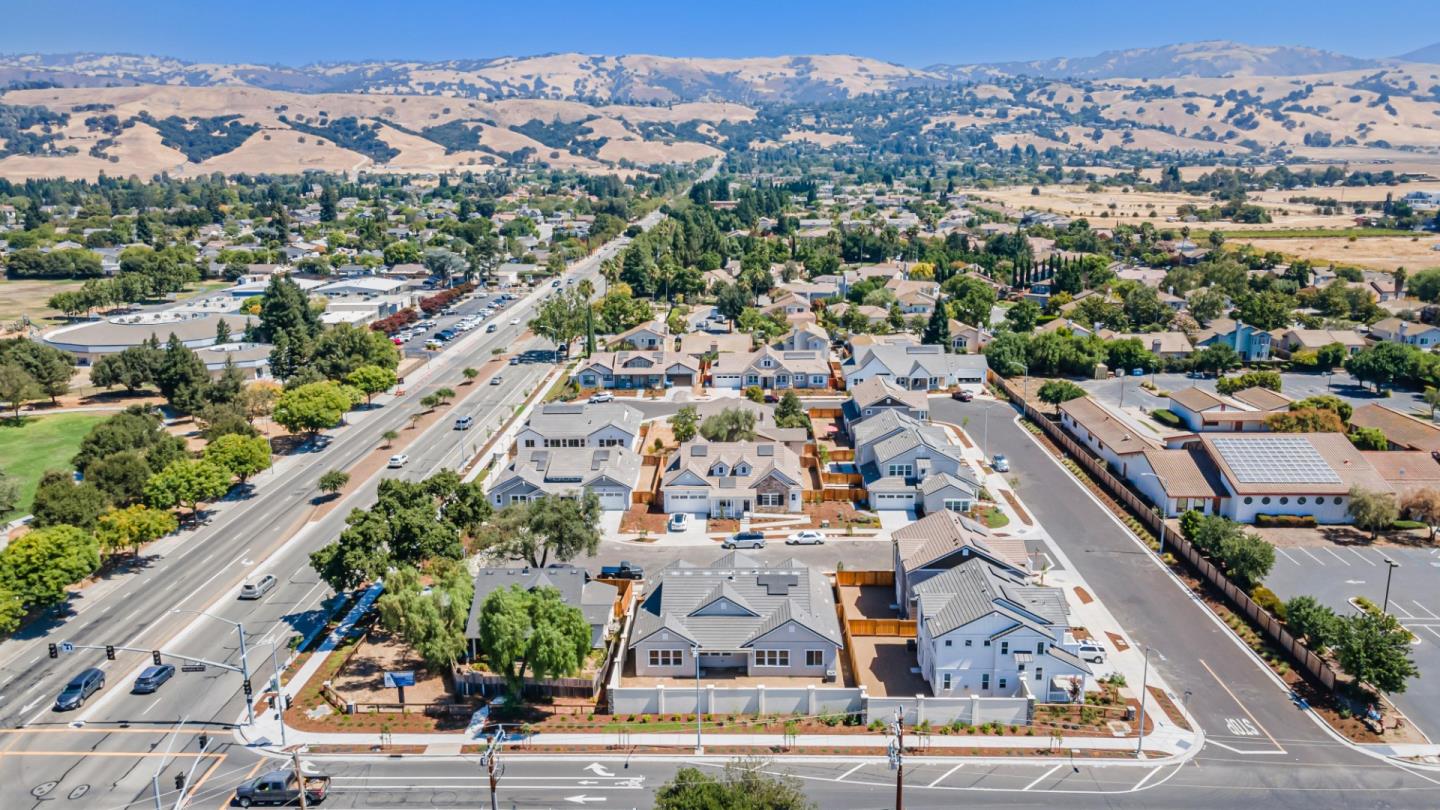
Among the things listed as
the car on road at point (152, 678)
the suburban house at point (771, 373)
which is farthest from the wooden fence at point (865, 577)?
the suburban house at point (771, 373)

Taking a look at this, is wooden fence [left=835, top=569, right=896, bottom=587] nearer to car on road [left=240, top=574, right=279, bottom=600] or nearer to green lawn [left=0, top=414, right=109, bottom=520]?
car on road [left=240, top=574, right=279, bottom=600]

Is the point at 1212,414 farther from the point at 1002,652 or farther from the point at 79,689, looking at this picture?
the point at 79,689

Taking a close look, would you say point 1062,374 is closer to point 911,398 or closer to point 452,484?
point 911,398

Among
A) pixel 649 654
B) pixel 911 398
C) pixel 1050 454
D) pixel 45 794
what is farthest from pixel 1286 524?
pixel 45 794

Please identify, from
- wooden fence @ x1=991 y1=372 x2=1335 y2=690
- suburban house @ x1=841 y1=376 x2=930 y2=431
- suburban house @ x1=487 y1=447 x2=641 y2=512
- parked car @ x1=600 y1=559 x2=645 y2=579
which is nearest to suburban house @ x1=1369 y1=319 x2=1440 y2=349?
wooden fence @ x1=991 y1=372 x2=1335 y2=690

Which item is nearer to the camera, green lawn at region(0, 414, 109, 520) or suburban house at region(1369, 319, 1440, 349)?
green lawn at region(0, 414, 109, 520)

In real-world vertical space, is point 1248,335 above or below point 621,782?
above
